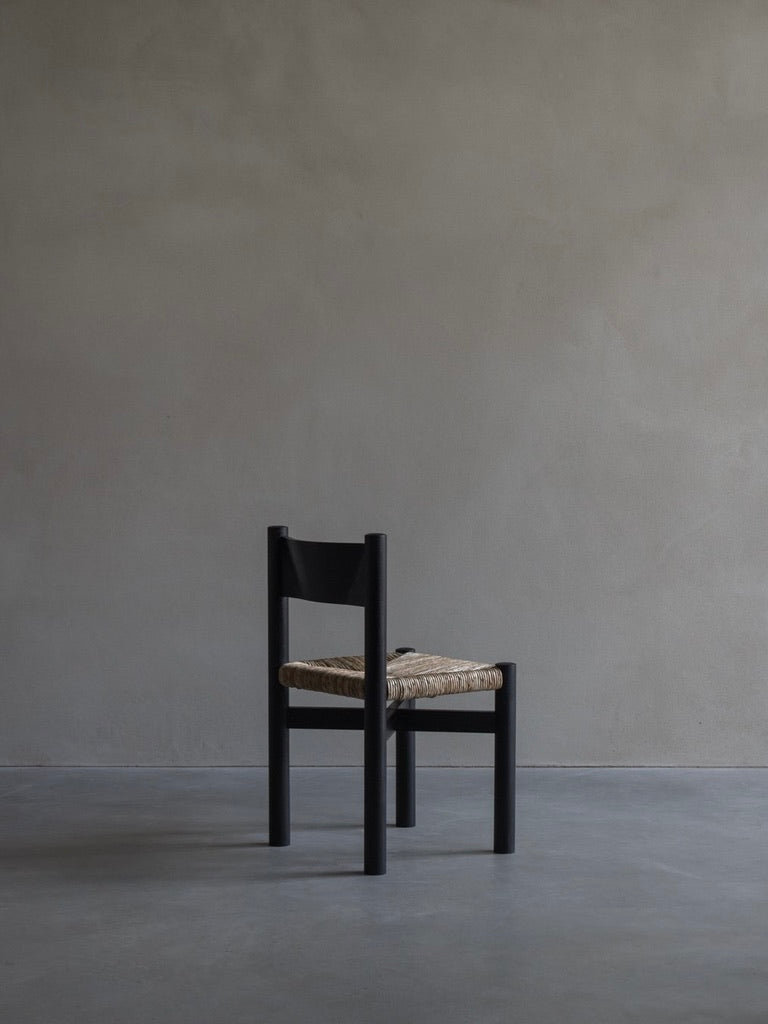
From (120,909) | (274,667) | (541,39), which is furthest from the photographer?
(541,39)

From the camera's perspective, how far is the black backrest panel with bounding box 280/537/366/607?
8.80 ft

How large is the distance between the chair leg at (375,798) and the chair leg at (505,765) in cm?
29

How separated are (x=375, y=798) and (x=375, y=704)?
21cm

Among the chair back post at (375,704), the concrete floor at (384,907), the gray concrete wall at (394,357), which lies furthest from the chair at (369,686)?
the gray concrete wall at (394,357)

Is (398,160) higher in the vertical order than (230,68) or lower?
lower

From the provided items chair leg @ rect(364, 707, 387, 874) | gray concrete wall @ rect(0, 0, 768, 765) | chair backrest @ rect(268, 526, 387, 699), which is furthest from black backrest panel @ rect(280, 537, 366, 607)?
gray concrete wall @ rect(0, 0, 768, 765)

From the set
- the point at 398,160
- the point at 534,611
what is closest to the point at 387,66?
the point at 398,160

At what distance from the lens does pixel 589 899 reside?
2.48 metres

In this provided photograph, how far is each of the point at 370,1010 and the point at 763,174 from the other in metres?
2.83

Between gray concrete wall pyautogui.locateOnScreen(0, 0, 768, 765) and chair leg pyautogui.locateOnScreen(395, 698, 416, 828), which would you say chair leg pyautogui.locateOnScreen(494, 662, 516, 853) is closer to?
chair leg pyautogui.locateOnScreen(395, 698, 416, 828)

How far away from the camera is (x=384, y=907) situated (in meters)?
2.42

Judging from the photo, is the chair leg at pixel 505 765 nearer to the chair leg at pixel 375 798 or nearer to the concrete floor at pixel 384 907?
the concrete floor at pixel 384 907

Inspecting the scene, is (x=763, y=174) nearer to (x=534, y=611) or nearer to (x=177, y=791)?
(x=534, y=611)

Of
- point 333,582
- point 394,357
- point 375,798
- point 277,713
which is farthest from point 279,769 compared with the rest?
point 394,357
